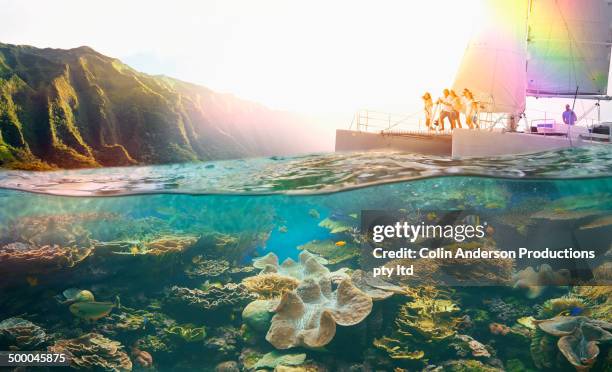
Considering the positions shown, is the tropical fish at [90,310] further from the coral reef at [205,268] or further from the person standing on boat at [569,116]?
the person standing on boat at [569,116]

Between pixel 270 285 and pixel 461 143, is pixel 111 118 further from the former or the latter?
pixel 461 143

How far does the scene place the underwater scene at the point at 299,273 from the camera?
6.52 meters

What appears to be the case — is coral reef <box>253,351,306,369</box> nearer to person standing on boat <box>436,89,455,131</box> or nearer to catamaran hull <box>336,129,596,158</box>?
catamaran hull <box>336,129,596,158</box>

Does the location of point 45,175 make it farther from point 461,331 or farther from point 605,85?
point 605,85

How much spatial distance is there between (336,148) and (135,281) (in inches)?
145

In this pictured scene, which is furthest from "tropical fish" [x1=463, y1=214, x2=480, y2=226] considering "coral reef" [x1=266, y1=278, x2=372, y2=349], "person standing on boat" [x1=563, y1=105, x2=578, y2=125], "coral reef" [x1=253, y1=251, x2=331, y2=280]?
"person standing on boat" [x1=563, y1=105, x2=578, y2=125]

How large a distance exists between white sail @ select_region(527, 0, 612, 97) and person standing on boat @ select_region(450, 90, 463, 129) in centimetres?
213

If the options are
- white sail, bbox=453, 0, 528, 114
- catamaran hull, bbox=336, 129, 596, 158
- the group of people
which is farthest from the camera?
white sail, bbox=453, 0, 528, 114

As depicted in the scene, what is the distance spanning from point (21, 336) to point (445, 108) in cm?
667

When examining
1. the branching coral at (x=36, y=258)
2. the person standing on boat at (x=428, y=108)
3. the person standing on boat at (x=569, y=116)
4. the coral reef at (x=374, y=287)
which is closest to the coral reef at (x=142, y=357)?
the branching coral at (x=36, y=258)

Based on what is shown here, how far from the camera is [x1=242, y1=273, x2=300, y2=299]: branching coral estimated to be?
6.92m

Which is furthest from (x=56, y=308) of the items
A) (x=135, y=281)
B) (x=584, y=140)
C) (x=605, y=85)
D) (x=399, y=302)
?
(x=605, y=85)

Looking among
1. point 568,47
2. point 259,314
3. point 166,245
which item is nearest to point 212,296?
point 259,314

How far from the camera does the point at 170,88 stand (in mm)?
8945
